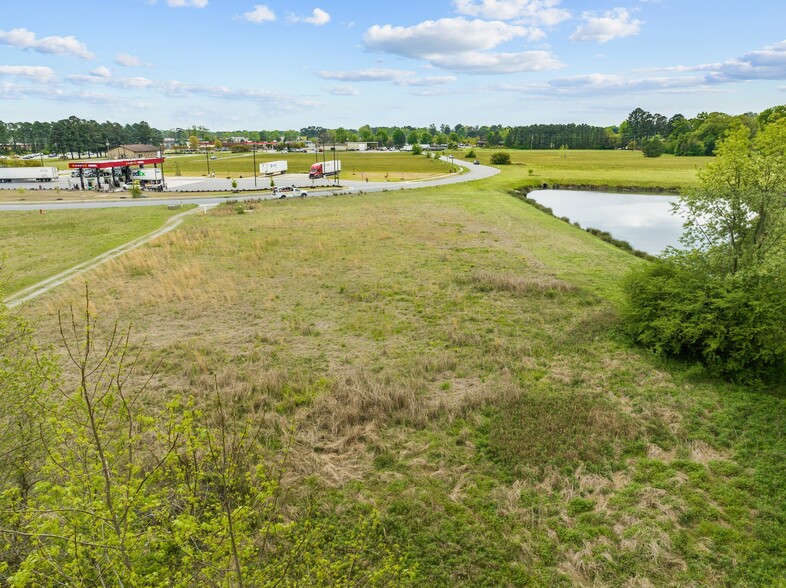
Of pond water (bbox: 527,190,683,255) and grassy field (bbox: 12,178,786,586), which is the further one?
pond water (bbox: 527,190,683,255)

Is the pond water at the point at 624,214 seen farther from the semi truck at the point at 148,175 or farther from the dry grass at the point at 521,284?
the semi truck at the point at 148,175

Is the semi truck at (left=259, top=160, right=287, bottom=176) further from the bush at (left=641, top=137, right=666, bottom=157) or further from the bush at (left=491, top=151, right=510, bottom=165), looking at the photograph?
the bush at (left=641, top=137, right=666, bottom=157)

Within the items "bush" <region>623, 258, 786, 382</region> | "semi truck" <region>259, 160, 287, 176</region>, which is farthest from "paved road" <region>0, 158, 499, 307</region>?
"bush" <region>623, 258, 786, 382</region>

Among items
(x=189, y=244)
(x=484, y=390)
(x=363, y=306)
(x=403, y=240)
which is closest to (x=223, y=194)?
(x=189, y=244)

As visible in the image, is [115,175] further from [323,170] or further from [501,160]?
[501,160]

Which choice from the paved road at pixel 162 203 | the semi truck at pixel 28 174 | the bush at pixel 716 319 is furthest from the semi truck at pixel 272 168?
the bush at pixel 716 319

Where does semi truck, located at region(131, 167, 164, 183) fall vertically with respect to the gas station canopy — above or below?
below
